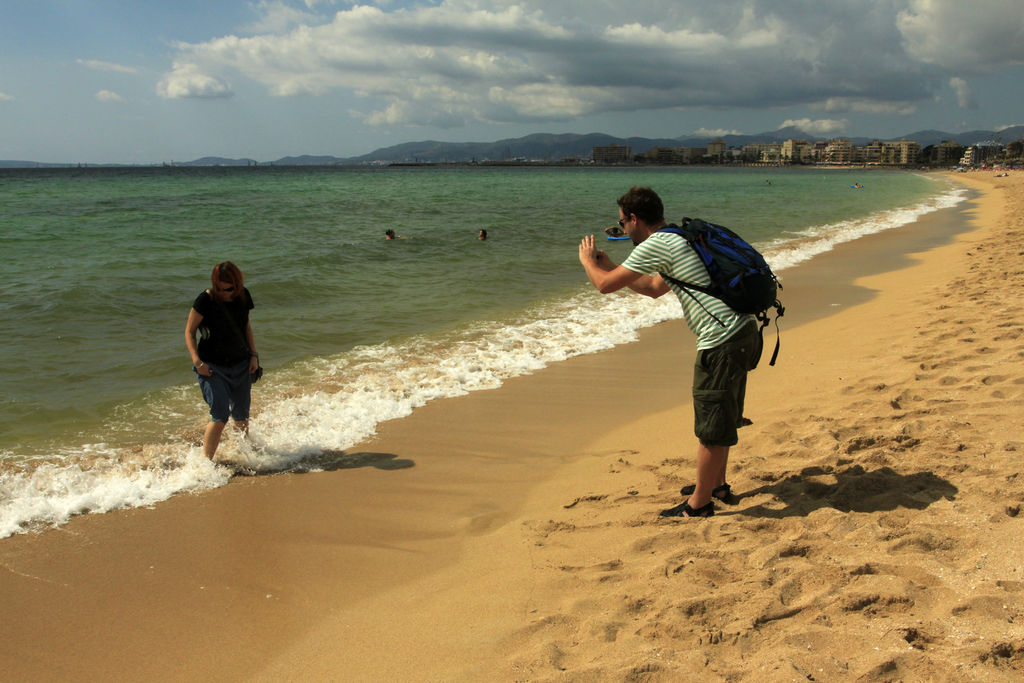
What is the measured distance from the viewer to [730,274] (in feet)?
10.5

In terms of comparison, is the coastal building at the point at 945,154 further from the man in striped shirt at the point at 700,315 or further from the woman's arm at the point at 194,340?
the woman's arm at the point at 194,340

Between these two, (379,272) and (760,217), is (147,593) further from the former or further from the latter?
(760,217)

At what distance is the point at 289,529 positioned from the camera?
3.99 meters

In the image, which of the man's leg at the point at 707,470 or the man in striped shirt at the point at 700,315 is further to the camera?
the man's leg at the point at 707,470

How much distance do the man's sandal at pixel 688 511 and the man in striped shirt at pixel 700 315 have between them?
23 cm

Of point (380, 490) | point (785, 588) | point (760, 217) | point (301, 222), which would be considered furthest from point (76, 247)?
point (760, 217)

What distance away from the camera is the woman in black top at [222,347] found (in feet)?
15.0

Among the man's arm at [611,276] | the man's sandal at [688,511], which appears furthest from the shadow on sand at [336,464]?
the man's arm at [611,276]

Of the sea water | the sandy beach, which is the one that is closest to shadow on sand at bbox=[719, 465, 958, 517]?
the sandy beach

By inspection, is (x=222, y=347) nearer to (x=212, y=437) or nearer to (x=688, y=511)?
(x=212, y=437)

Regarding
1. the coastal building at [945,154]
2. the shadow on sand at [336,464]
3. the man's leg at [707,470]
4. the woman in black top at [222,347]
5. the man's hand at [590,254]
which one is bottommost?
the shadow on sand at [336,464]

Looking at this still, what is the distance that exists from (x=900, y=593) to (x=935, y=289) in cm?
881

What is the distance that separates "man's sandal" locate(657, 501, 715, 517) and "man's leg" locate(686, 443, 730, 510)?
2cm

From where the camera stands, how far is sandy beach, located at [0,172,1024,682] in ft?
8.44
